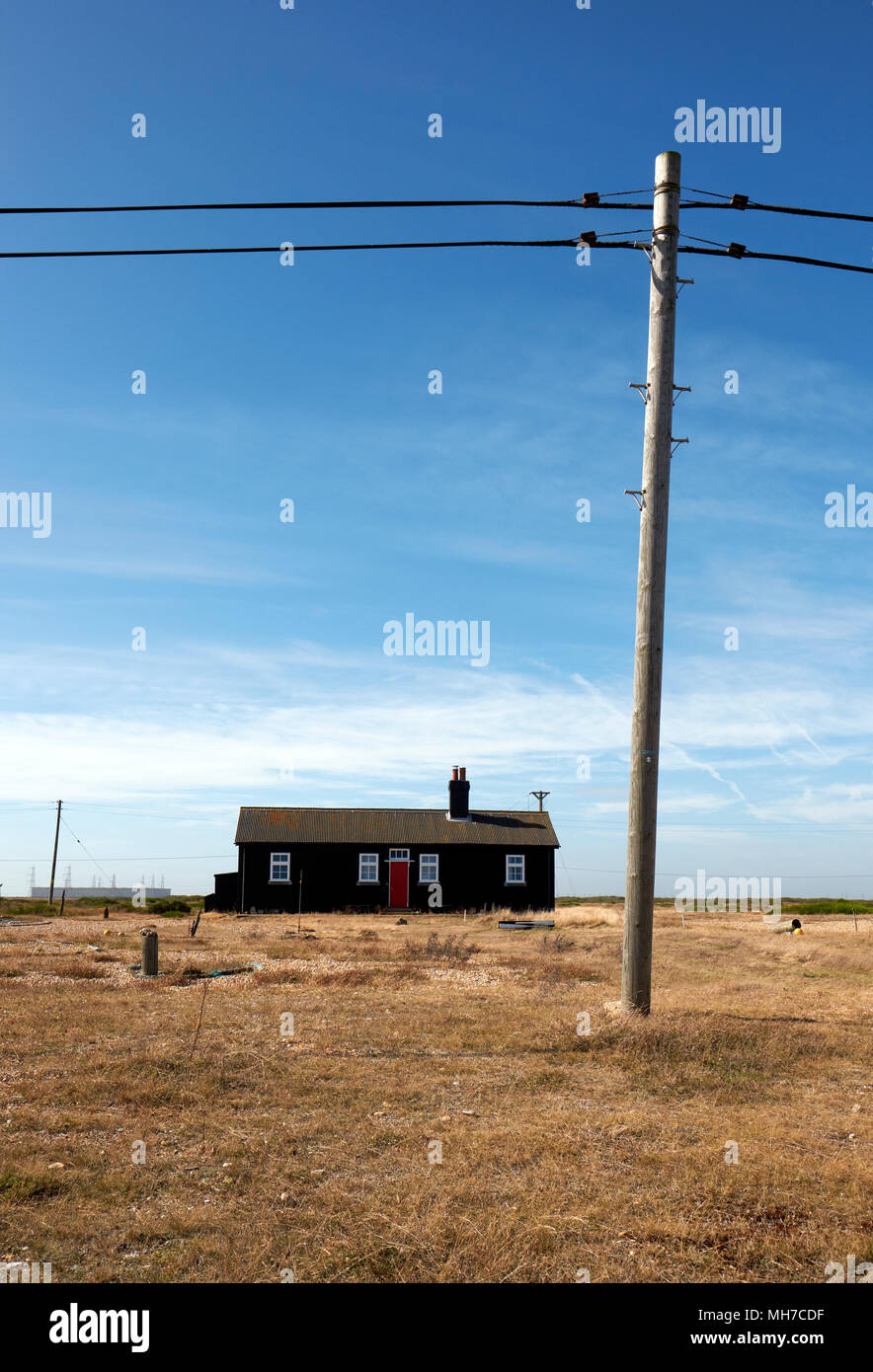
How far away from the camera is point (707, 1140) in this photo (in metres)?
6.52

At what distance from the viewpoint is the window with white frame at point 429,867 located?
125 ft

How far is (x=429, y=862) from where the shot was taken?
126 ft

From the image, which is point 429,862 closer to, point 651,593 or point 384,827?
point 384,827

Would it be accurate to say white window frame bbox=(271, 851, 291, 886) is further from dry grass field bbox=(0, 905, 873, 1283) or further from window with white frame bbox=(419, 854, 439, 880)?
dry grass field bbox=(0, 905, 873, 1283)

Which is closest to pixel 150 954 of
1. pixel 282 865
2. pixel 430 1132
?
pixel 430 1132

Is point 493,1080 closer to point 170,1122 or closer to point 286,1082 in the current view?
point 286,1082

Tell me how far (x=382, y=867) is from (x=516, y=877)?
574cm

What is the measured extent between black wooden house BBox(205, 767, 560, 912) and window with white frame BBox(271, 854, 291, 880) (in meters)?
0.04

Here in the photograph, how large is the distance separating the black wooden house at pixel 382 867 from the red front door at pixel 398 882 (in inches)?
1.6

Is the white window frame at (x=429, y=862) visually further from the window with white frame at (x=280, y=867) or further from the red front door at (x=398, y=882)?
the window with white frame at (x=280, y=867)

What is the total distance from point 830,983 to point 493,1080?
9.85m

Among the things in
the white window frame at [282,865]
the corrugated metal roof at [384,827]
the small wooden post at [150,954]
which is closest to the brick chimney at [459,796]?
the corrugated metal roof at [384,827]
